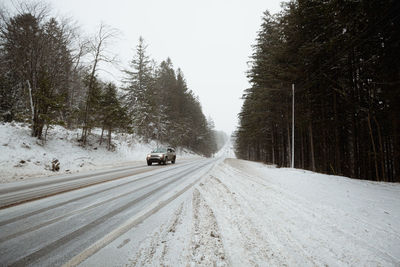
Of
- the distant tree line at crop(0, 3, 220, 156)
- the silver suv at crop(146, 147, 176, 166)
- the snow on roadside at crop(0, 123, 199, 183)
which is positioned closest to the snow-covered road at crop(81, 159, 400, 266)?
the snow on roadside at crop(0, 123, 199, 183)

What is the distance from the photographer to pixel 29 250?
1785mm

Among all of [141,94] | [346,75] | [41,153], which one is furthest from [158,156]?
[141,94]

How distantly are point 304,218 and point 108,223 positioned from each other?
3.53 meters

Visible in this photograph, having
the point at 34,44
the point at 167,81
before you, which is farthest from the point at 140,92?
the point at 34,44

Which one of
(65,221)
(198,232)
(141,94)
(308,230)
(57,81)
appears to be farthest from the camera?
(141,94)

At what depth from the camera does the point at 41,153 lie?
10.4m

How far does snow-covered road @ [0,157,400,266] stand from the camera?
168 cm

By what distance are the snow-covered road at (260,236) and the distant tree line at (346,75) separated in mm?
8105

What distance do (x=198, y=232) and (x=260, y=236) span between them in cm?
90

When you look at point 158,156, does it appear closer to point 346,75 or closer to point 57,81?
point 57,81

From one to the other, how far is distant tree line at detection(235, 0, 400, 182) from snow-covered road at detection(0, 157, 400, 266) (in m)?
8.33

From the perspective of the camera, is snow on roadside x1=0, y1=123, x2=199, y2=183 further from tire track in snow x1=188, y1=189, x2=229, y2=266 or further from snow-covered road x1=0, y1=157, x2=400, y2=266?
tire track in snow x1=188, y1=189, x2=229, y2=266

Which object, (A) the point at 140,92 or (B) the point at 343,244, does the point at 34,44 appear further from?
(B) the point at 343,244

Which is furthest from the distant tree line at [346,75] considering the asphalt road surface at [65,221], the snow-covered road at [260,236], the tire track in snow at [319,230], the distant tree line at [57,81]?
the distant tree line at [57,81]
